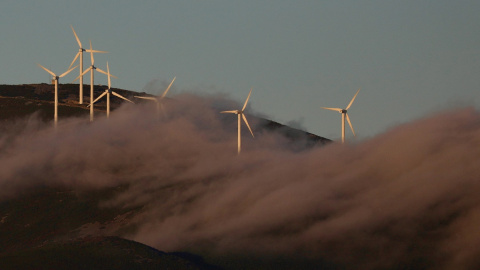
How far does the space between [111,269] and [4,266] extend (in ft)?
72.1

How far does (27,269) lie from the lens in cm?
19550

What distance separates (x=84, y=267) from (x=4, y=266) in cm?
1635

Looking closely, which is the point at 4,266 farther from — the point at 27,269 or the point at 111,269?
the point at 111,269

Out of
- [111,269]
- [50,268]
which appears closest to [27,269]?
[50,268]

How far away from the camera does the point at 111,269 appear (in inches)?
7830

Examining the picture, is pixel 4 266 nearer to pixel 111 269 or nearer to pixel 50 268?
pixel 50 268

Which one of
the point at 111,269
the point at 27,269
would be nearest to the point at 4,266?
the point at 27,269

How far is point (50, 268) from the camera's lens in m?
197

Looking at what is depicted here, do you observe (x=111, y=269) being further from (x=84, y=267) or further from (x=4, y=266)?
(x=4, y=266)

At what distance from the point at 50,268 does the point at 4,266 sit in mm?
9415

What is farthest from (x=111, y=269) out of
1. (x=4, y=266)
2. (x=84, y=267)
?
(x=4, y=266)

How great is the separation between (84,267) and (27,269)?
11680 millimetres

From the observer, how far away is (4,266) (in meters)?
196

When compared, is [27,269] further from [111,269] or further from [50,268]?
[111,269]
